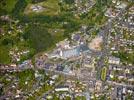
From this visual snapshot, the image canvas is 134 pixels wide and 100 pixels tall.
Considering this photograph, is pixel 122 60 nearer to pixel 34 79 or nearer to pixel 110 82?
pixel 110 82

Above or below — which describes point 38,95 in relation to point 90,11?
below

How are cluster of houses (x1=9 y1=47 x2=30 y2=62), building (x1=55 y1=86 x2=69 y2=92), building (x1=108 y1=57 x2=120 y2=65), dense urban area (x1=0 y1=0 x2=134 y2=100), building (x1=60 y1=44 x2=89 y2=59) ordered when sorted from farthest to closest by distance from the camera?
building (x1=60 y1=44 x2=89 y2=59)
cluster of houses (x1=9 y1=47 x2=30 y2=62)
building (x1=108 y1=57 x2=120 y2=65)
dense urban area (x1=0 y1=0 x2=134 y2=100)
building (x1=55 y1=86 x2=69 y2=92)

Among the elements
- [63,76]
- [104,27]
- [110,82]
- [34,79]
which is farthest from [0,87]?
[104,27]

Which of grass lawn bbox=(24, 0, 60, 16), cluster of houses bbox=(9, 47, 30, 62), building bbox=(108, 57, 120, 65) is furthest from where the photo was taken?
grass lawn bbox=(24, 0, 60, 16)

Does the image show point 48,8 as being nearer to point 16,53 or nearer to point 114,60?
point 16,53

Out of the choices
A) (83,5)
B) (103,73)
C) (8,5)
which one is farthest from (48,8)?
(103,73)

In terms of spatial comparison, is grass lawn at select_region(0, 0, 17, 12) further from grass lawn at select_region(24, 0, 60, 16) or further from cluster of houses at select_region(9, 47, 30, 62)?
cluster of houses at select_region(9, 47, 30, 62)

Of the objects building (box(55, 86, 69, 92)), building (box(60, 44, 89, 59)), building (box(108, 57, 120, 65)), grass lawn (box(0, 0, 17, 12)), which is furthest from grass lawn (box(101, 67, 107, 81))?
grass lawn (box(0, 0, 17, 12))

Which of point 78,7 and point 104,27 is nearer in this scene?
point 104,27

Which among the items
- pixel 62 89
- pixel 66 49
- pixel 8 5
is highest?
pixel 8 5
